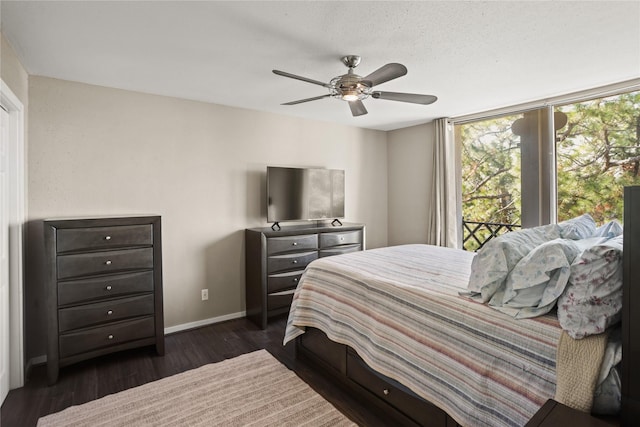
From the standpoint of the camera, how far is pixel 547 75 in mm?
2801

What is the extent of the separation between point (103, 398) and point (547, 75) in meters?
4.25

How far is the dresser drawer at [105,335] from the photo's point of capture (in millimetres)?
2493

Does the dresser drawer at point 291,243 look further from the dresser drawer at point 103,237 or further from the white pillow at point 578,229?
the white pillow at point 578,229

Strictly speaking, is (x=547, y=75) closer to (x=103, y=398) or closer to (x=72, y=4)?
(x=72, y=4)

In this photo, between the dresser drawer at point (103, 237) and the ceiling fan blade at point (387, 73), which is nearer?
the ceiling fan blade at point (387, 73)

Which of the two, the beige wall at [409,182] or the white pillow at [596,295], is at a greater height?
the beige wall at [409,182]

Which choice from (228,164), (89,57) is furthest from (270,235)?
(89,57)

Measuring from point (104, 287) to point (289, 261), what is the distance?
1724 mm

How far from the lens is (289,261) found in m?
3.64

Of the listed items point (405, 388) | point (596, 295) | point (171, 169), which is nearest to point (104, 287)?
point (171, 169)

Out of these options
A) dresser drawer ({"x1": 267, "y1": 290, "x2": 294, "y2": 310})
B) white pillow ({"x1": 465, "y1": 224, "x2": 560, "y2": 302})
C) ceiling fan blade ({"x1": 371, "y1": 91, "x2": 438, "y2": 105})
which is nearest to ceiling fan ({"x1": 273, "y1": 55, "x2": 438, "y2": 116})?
ceiling fan blade ({"x1": 371, "y1": 91, "x2": 438, "y2": 105})

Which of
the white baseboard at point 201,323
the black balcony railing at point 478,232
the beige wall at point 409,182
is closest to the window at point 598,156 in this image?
the black balcony railing at point 478,232

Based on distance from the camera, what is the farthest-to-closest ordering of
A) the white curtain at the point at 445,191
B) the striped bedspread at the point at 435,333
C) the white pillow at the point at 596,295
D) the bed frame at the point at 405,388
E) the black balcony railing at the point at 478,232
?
1. the black balcony railing at the point at 478,232
2. the white curtain at the point at 445,191
3. the striped bedspread at the point at 435,333
4. the white pillow at the point at 596,295
5. the bed frame at the point at 405,388

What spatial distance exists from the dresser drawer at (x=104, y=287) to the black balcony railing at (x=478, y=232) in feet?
13.5
